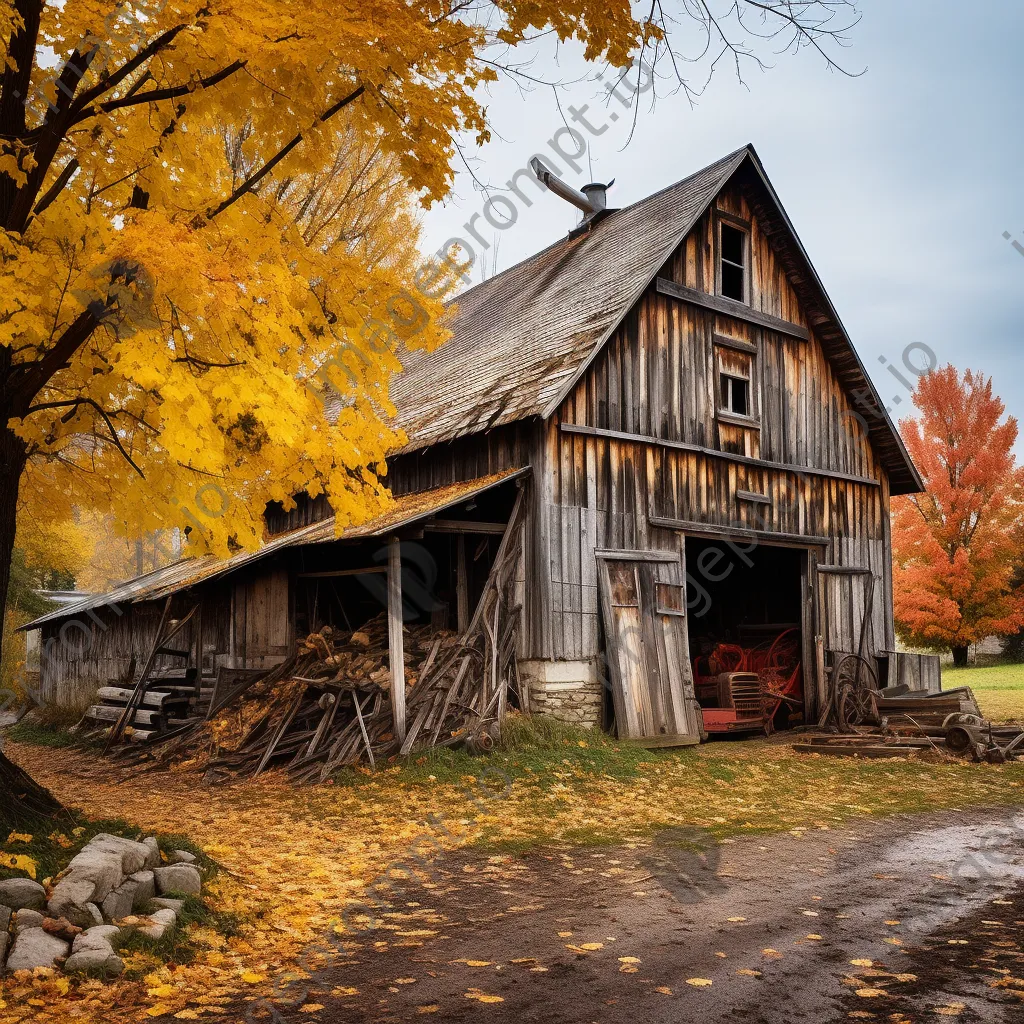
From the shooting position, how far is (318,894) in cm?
625

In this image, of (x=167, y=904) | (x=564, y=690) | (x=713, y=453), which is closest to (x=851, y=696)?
(x=713, y=453)

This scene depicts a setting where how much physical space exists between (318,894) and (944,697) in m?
11.2

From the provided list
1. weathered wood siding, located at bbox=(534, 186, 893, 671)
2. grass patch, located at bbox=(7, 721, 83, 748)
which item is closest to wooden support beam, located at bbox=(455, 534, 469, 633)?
weathered wood siding, located at bbox=(534, 186, 893, 671)

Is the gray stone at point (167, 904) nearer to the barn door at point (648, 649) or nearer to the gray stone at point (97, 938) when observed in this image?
the gray stone at point (97, 938)

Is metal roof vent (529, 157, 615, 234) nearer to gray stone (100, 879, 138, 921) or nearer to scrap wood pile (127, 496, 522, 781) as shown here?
scrap wood pile (127, 496, 522, 781)

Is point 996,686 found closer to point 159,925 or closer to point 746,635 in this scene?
point 746,635

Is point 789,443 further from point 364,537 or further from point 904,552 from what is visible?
point 904,552

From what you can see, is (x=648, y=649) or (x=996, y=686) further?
(x=996, y=686)

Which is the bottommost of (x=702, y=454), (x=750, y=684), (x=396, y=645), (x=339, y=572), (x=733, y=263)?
(x=750, y=684)

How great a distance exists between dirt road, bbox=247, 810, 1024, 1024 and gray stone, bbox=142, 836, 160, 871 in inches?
62.5

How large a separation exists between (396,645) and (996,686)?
21.3m

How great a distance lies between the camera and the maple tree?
550 centimetres

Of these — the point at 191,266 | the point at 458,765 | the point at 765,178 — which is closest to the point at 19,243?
the point at 191,266

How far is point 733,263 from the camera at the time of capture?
15672 mm
